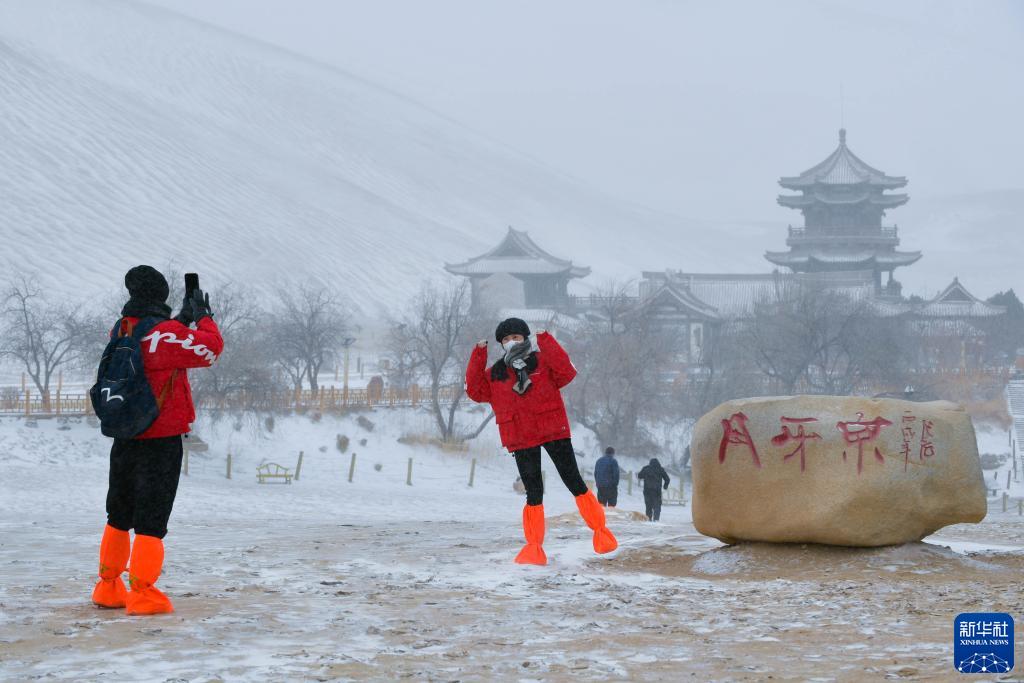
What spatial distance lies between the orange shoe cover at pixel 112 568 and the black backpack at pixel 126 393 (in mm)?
510

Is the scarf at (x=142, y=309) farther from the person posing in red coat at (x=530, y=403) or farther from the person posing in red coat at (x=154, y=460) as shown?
the person posing in red coat at (x=530, y=403)

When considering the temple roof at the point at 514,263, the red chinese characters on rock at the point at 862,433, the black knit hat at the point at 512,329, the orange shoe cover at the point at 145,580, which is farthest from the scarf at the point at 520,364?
the temple roof at the point at 514,263

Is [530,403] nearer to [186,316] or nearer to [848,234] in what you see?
[186,316]

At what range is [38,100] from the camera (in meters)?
134

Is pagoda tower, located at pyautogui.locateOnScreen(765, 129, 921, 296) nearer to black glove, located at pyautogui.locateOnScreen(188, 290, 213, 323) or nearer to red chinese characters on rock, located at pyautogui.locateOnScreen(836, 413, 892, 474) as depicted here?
red chinese characters on rock, located at pyautogui.locateOnScreen(836, 413, 892, 474)

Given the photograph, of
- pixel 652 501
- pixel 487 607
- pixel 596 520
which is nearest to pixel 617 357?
pixel 652 501

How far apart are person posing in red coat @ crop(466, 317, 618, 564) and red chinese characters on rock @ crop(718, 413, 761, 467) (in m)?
0.88

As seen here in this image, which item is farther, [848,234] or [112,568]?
[848,234]

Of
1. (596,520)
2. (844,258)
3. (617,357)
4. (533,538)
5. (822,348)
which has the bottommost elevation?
(533,538)

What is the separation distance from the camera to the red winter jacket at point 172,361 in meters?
6.69

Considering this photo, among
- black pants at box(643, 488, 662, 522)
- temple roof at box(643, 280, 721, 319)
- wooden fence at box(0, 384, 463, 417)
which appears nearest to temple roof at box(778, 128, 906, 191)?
temple roof at box(643, 280, 721, 319)

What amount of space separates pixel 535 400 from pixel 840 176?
7403cm

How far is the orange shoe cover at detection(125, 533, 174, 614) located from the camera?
254 inches

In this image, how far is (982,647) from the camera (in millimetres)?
4914
